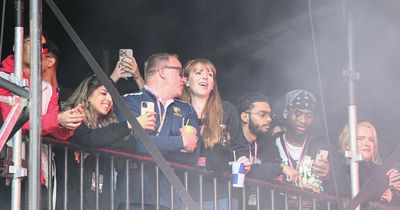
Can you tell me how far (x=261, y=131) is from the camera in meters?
5.44

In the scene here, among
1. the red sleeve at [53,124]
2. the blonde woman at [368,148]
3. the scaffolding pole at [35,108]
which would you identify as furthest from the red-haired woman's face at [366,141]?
the scaffolding pole at [35,108]

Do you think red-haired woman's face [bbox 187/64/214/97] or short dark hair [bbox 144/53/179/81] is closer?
short dark hair [bbox 144/53/179/81]

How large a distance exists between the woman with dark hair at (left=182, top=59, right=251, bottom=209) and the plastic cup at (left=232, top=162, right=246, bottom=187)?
43 centimetres

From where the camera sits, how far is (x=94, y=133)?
167 inches

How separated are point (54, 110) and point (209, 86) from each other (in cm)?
117

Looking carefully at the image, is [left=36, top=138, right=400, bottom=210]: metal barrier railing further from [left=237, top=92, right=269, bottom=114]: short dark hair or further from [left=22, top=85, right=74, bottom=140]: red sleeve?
[left=237, top=92, right=269, bottom=114]: short dark hair

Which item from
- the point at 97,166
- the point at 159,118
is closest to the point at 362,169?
the point at 159,118

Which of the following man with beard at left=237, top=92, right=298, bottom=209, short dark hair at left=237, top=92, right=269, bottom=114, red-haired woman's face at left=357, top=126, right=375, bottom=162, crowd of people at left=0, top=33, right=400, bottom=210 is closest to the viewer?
crowd of people at left=0, top=33, right=400, bottom=210

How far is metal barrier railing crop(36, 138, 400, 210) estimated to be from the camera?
4172 mm

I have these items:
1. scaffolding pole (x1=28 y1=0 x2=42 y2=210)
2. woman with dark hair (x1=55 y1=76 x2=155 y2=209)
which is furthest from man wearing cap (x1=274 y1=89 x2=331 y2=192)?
scaffolding pole (x1=28 y1=0 x2=42 y2=210)

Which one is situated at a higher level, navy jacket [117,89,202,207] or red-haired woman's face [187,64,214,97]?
red-haired woman's face [187,64,214,97]

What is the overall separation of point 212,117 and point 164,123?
1.42 feet

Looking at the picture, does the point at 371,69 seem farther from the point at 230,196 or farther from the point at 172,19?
the point at 230,196

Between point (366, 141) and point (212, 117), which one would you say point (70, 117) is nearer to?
point (212, 117)
